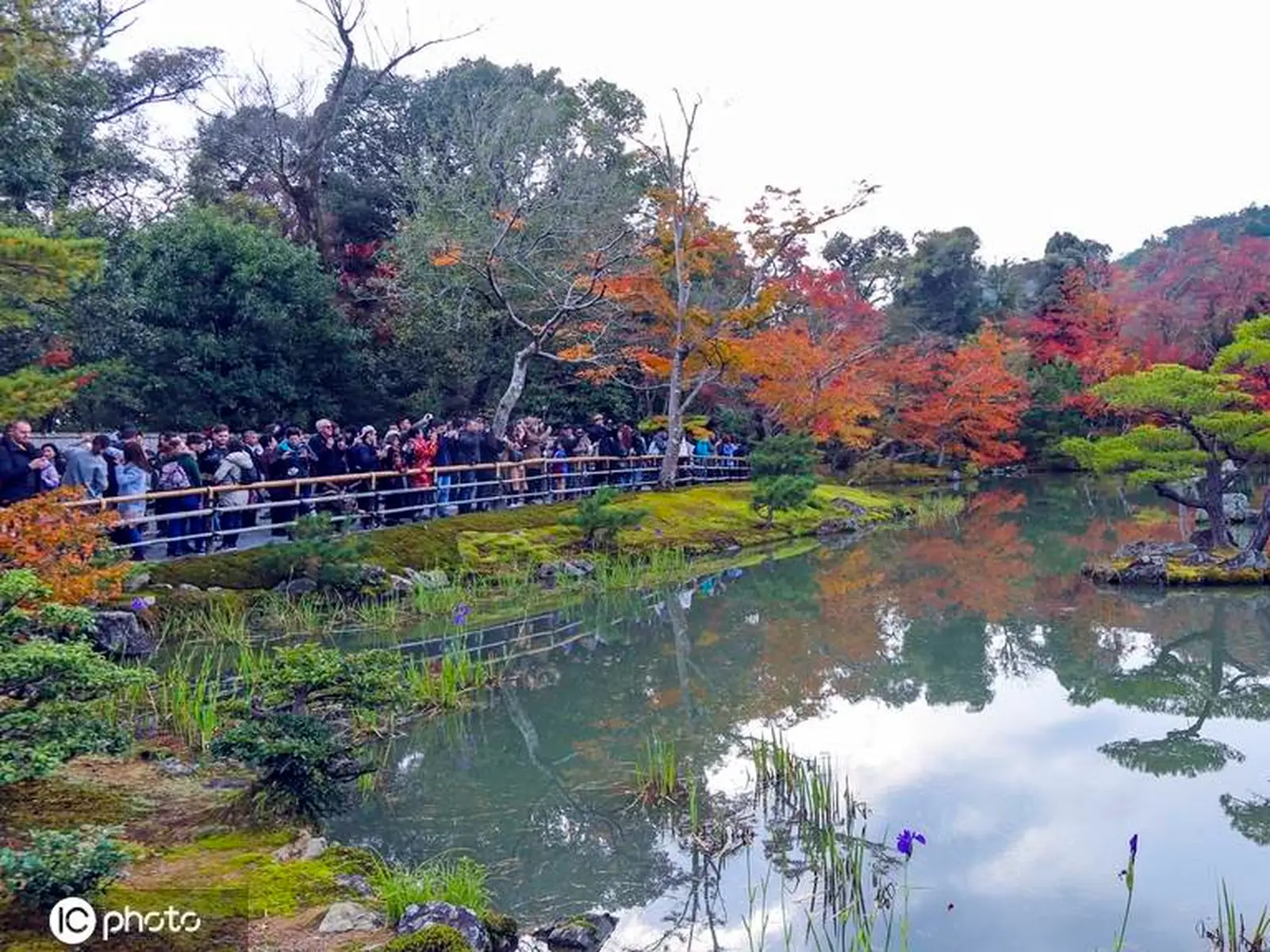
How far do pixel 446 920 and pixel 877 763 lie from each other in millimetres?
3785

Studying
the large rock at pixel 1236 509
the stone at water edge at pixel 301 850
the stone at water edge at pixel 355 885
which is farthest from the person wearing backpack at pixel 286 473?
the large rock at pixel 1236 509

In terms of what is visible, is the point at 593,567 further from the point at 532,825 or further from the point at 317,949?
the point at 317,949

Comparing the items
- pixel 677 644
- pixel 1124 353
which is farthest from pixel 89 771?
pixel 1124 353

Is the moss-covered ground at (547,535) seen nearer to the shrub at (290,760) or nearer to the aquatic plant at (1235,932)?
the shrub at (290,760)

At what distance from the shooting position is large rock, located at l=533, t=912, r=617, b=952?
4188 millimetres

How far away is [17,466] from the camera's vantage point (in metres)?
8.30

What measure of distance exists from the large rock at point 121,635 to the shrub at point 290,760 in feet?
12.4

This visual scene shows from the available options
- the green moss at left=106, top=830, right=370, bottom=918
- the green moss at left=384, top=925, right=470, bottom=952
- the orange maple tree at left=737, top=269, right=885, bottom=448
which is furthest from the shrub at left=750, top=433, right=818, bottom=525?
the green moss at left=384, top=925, right=470, bottom=952

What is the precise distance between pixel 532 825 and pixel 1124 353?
2903cm

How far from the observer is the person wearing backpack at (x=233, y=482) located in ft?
34.3

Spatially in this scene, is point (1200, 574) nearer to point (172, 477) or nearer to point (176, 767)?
point (176, 767)

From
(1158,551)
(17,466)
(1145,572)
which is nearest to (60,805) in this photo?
(17,466)

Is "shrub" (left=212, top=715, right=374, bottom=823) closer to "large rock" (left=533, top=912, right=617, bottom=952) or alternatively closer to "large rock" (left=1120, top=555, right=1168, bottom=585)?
"large rock" (left=533, top=912, right=617, bottom=952)

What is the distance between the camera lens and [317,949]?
11.7 ft
